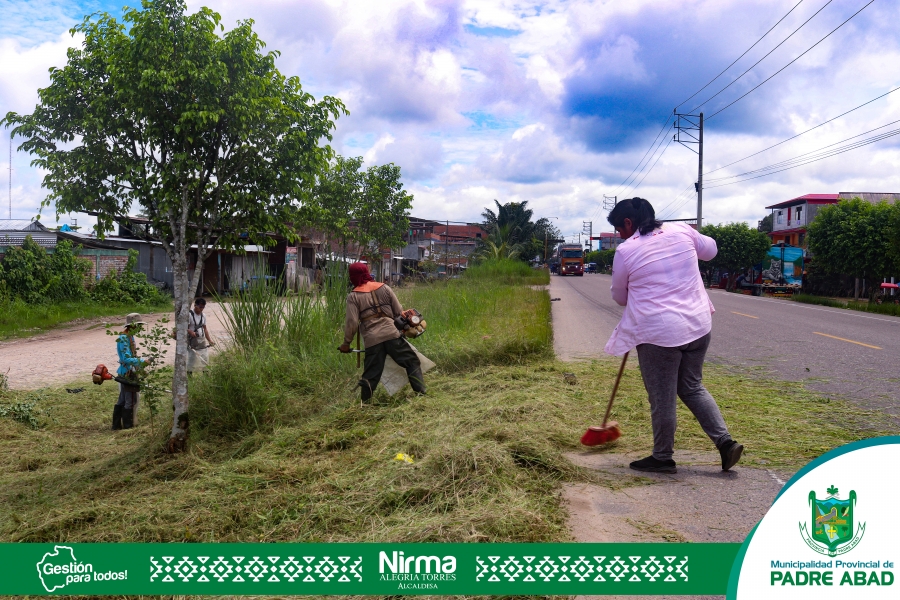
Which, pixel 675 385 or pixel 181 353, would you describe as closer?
pixel 675 385

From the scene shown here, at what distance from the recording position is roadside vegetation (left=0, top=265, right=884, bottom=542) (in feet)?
12.4

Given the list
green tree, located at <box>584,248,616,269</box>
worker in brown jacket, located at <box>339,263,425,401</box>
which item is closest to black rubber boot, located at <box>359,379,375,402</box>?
worker in brown jacket, located at <box>339,263,425,401</box>

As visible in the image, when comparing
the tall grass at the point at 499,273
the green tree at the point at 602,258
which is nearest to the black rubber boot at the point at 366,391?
the tall grass at the point at 499,273

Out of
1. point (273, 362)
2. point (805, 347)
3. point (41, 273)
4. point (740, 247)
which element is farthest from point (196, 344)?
point (740, 247)

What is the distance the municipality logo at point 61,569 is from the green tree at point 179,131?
2386mm

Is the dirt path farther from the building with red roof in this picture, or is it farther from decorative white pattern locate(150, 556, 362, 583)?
the building with red roof

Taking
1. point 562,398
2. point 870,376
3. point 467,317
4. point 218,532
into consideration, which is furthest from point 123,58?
point 870,376

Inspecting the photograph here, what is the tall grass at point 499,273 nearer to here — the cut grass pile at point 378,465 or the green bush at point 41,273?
the green bush at point 41,273

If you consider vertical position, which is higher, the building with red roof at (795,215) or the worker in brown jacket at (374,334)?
the building with red roof at (795,215)

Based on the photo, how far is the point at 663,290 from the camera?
417cm

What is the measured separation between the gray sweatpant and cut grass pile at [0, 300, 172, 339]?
48.8ft

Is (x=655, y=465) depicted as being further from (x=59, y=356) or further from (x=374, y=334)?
(x=59, y=356)

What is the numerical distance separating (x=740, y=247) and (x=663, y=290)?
40695mm

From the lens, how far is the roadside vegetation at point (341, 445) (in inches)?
148
